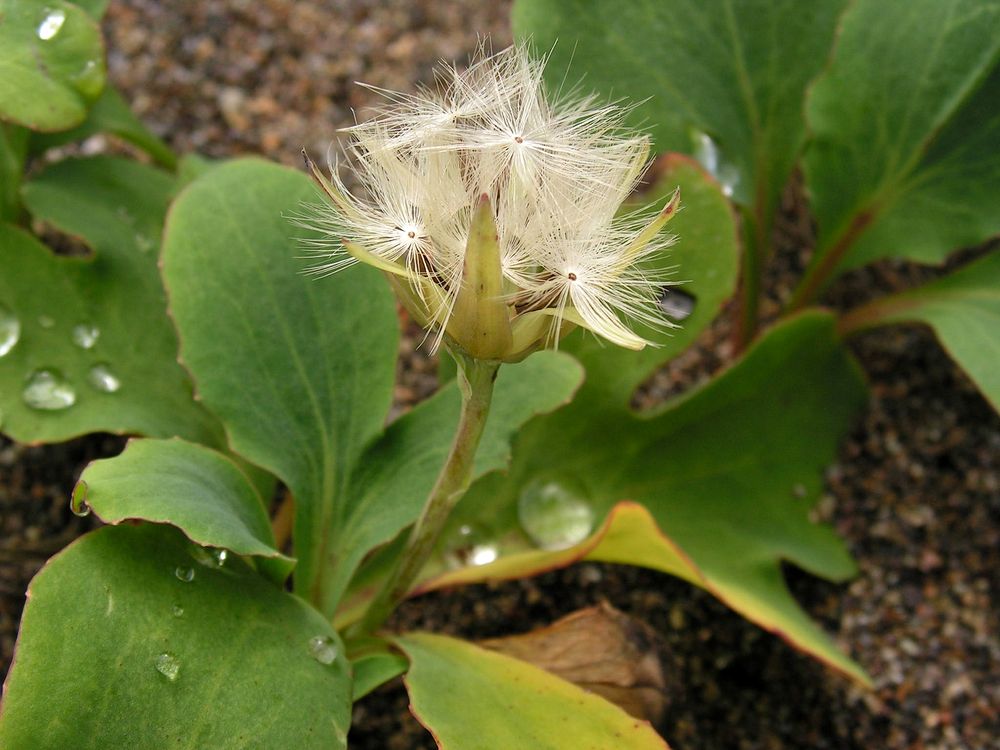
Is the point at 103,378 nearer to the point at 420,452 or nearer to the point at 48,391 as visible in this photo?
the point at 48,391

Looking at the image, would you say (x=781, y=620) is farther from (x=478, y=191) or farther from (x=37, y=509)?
(x=37, y=509)

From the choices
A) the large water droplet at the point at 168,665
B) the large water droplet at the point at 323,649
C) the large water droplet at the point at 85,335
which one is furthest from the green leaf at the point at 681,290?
the large water droplet at the point at 85,335

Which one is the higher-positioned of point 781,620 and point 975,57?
point 975,57

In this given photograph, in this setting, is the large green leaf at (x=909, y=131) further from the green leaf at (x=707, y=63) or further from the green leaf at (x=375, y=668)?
the green leaf at (x=375, y=668)

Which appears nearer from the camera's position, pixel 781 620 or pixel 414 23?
pixel 781 620

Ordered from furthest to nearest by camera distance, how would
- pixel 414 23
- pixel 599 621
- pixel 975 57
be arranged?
pixel 414 23, pixel 975 57, pixel 599 621

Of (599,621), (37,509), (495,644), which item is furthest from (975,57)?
(37,509)
